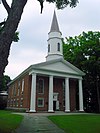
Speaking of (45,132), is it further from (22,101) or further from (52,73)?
(22,101)

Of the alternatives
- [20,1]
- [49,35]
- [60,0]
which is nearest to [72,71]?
[49,35]

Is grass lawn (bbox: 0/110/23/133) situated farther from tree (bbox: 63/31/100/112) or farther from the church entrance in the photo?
tree (bbox: 63/31/100/112)

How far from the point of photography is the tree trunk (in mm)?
7918

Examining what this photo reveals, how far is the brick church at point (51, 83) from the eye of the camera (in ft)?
100

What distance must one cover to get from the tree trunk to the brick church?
819 inches

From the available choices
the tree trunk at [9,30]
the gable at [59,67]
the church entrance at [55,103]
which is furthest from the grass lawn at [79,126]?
the church entrance at [55,103]

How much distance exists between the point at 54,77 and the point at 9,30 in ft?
89.4

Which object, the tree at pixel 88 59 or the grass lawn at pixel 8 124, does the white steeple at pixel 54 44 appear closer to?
the tree at pixel 88 59

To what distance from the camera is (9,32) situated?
829cm

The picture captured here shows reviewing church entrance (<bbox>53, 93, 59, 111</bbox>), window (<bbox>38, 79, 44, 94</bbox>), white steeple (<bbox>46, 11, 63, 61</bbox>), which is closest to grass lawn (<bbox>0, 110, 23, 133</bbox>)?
window (<bbox>38, 79, 44, 94</bbox>)

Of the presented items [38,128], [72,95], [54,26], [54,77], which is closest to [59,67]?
[54,77]

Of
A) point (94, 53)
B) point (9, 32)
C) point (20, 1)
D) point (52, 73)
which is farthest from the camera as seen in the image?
point (94, 53)

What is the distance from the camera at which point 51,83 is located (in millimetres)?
31062

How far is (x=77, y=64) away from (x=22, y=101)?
13126 mm
